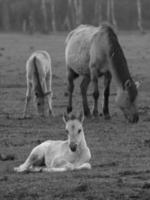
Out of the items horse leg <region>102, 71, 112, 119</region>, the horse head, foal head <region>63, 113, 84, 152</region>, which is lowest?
the horse head

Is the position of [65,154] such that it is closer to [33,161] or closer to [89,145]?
[33,161]

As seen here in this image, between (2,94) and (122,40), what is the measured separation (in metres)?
22.9

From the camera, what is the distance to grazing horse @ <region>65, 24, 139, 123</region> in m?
16.6

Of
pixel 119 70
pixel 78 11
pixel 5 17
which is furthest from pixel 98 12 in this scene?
pixel 119 70

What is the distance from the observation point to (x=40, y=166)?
443 inches

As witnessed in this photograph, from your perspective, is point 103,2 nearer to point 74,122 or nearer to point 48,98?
point 48,98

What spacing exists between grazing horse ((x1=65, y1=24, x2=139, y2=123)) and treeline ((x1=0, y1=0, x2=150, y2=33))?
145ft

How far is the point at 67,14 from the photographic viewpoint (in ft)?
225

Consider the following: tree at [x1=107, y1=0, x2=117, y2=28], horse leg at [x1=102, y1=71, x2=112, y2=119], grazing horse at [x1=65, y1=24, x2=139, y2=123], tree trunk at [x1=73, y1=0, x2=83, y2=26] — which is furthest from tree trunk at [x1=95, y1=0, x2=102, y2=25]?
horse leg at [x1=102, y1=71, x2=112, y2=119]

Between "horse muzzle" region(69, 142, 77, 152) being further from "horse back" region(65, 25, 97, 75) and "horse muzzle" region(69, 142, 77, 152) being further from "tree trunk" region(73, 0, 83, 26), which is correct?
"tree trunk" region(73, 0, 83, 26)

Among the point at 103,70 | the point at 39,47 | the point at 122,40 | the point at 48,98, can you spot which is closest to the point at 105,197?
the point at 103,70

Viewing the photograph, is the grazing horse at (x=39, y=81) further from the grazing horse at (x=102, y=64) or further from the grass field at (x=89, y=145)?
the grazing horse at (x=102, y=64)

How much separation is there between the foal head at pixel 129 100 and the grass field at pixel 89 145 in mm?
208

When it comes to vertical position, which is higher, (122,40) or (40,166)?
(40,166)
